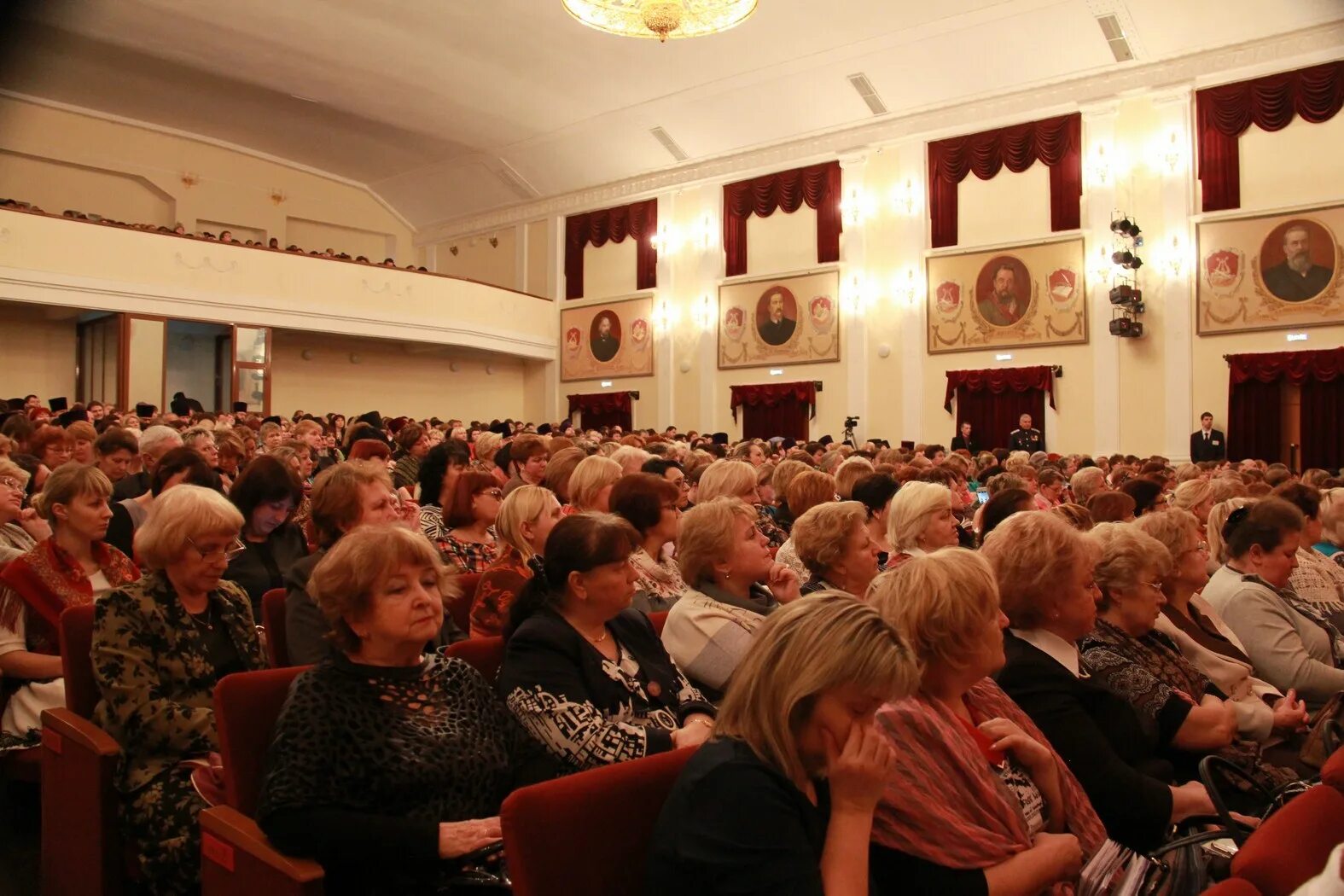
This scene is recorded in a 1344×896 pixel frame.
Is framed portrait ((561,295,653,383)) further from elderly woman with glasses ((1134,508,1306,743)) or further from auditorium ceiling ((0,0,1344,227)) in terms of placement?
elderly woman with glasses ((1134,508,1306,743))

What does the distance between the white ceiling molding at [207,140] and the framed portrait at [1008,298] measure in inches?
498

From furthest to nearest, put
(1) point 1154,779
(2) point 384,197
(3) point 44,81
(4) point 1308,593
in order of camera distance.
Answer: (2) point 384,197
(3) point 44,81
(4) point 1308,593
(1) point 1154,779

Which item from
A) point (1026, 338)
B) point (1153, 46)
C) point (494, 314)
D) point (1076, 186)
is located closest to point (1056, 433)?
point (1026, 338)

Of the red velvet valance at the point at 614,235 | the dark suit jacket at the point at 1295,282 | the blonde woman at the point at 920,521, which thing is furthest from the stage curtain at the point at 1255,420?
the blonde woman at the point at 920,521

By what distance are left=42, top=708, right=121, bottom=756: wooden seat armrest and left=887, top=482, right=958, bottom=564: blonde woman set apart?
2.50 m

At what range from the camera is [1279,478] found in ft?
22.6

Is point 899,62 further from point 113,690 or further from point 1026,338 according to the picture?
point 113,690

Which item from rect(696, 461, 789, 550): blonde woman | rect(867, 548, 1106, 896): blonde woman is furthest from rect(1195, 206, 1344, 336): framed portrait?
rect(867, 548, 1106, 896): blonde woman

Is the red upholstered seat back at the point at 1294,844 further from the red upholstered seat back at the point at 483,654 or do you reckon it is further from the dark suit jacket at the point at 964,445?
the dark suit jacket at the point at 964,445

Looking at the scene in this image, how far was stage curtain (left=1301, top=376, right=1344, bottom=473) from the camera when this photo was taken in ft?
41.4

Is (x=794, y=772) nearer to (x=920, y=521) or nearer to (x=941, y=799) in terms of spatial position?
(x=941, y=799)

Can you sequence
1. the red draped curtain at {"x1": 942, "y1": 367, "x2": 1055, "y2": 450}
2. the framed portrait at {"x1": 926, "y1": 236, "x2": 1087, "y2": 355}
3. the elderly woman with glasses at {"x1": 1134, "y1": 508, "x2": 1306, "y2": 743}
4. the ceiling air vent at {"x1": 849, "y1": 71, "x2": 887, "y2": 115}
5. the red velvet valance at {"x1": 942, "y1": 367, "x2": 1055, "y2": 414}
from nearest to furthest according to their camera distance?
1. the elderly woman with glasses at {"x1": 1134, "y1": 508, "x2": 1306, "y2": 743}
2. the framed portrait at {"x1": 926, "y1": 236, "x2": 1087, "y2": 355}
3. the red velvet valance at {"x1": 942, "y1": 367, "x2": 1055, "y2": 414}
4. the red draped curtain at {"x1": 942, "y1": 367, "x2": 1055, "y2": 450}
5. the ceiling air vent at {"x1": 849, "y1": 71, "x2": 887, "y2": 115}

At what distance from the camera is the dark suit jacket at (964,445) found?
14.8 meters

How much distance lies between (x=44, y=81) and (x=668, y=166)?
34.9 feet
